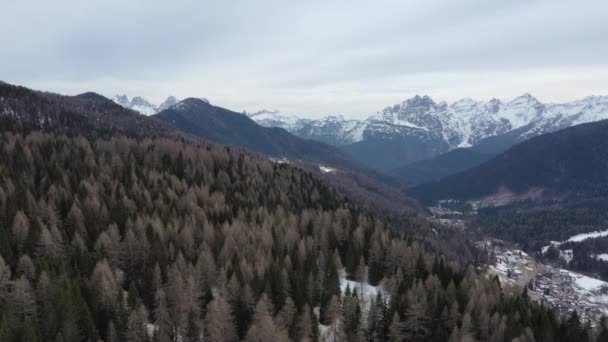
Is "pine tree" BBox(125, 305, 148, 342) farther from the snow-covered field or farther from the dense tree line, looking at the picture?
the snow-covered field

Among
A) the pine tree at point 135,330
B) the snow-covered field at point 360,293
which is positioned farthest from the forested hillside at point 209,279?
the snow-covered field at point 360,293

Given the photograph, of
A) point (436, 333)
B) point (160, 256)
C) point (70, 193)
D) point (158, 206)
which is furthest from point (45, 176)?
point (436, 333)

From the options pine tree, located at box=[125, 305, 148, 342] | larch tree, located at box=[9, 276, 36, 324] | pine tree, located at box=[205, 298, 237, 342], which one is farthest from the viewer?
pine tree, located at box=[205, 298, 237, 342]

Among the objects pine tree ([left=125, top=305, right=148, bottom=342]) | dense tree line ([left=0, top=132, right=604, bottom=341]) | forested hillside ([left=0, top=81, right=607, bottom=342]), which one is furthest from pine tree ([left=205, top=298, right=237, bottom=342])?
pine tree ([left=125, top=305, right=148, bottom=342])

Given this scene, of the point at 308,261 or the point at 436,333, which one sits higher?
the point at 308,261

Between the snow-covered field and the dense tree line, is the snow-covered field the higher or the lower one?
the lower one

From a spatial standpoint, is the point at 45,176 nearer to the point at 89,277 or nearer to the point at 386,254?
the point at 89,277

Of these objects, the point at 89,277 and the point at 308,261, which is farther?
the point at 308,261

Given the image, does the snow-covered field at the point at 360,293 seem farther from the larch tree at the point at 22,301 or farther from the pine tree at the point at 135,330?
the larch tree at the point at 22,301

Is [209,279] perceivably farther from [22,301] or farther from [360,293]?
[360,293]

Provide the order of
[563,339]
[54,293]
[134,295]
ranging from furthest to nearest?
[563,339] → [134,295] → [54,293]
